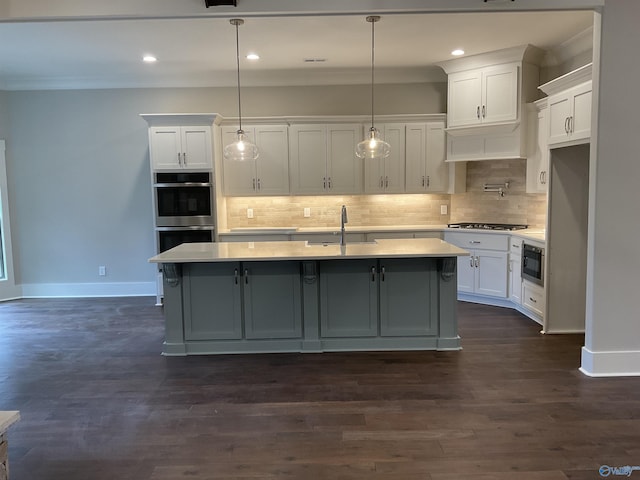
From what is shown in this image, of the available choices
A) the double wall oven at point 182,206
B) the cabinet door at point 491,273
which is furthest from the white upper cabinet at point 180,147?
the cabinet door at point 491,273

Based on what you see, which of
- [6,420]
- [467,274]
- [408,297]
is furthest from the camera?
[467,274]

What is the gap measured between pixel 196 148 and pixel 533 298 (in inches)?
175

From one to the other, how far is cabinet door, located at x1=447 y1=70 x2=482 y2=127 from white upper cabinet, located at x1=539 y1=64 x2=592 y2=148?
3.86ft

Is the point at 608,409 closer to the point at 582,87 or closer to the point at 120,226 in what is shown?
the point at 582,87

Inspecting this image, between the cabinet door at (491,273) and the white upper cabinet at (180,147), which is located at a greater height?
the white upper cabinet at (180,147)

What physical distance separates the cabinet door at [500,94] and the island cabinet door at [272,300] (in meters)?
3.23

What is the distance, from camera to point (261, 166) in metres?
6.42

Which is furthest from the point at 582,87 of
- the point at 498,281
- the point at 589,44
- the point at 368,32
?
the point at 498,281

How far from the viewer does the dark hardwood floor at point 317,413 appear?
2510mm

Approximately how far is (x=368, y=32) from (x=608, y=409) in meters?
3.93

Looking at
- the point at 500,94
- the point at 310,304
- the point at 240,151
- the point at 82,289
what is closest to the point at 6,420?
the point at 310,304

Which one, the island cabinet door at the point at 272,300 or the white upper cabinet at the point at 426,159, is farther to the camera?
the white upper cabinet at the point at 426,159

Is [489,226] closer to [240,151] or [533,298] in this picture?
[533,298]

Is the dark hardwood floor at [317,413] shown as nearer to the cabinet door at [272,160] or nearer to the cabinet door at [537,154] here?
the cabinet door at [537,154]
